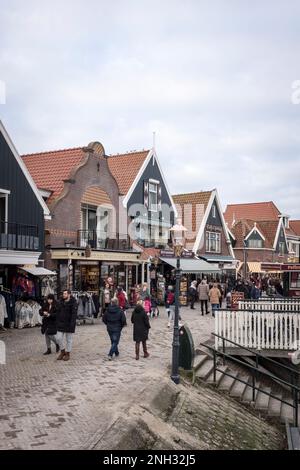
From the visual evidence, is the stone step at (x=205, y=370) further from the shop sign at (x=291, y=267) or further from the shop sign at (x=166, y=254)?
the shop sign at (x=166, y=254)

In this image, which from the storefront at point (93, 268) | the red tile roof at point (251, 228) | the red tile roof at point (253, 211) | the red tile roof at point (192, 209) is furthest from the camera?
the red tile roof at point (253, 211)

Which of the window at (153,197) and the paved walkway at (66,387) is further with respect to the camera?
the window at (153,197)

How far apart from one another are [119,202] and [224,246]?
47.9ft

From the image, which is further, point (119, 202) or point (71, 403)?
point (119, 202)

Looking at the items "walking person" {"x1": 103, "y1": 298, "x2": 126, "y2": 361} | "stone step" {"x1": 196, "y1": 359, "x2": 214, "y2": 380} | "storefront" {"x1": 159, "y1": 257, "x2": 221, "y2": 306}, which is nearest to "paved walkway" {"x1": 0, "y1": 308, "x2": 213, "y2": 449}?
"walking person" {"x1": 103, "y1": 298, "x2": 126, "y2": 361}

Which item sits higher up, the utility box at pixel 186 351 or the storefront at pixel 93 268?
the storefront at pixel 93 268

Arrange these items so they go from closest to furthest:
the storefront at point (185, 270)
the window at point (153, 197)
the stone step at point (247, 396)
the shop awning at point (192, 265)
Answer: the stone step at point (247, 396) < the storefront at point (185, 270) < the shop awning at point (192, 265) < the window at point (153, 197)

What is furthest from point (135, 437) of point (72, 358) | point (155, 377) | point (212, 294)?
point (212, 294)

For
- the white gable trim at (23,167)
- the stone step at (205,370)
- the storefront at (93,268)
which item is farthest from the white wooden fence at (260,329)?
the white gable trim at (23,167)

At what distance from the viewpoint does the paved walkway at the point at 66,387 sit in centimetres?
743

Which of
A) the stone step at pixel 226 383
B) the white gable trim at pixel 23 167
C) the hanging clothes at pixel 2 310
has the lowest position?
the stone step at pixel 226 383

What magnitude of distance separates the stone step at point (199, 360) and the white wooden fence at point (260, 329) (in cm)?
66
